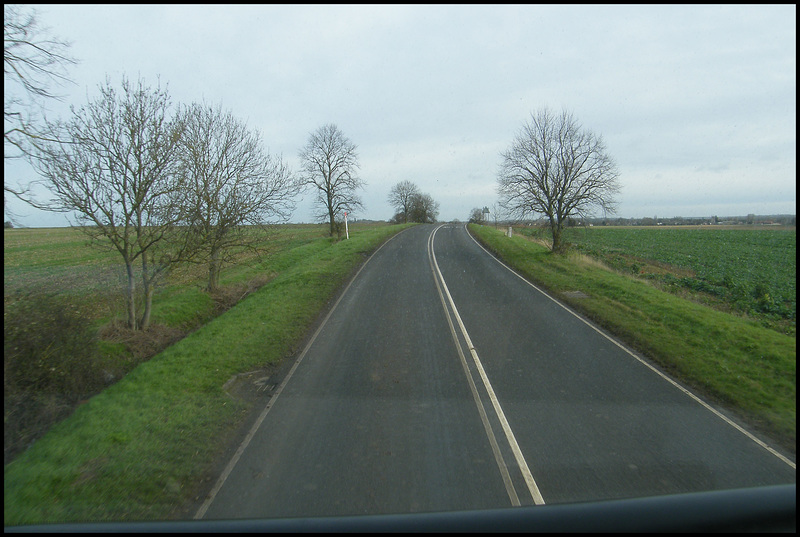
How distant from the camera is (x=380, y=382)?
691 cm

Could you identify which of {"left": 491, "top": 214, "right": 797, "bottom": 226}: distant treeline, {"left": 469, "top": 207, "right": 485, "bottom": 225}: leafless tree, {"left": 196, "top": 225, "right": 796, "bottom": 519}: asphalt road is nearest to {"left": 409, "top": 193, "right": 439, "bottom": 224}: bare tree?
{"left": 469, "top": 207, "right": 485, "bottom": 225}: leafless tree

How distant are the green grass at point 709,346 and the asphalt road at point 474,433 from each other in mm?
462

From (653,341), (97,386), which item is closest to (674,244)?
(653,341)

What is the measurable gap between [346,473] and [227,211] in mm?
13096

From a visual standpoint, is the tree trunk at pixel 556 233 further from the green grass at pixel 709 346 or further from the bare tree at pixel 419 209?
the bare tree at pixel 419 209

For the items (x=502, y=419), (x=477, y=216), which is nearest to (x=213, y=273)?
(x=502, y=419)

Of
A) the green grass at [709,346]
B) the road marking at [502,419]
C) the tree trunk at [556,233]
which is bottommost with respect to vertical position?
the road marking at [502,419]

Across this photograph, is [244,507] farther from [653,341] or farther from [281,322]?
[653,341]

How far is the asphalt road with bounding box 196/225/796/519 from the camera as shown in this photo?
3.95m

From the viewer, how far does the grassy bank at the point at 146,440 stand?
3.78 metres

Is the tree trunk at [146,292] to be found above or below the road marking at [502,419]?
above

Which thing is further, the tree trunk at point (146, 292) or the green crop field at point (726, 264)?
the tree trunk at point (146, 292)

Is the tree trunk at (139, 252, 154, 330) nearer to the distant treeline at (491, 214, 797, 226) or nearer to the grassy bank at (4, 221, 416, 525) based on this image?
the grassy bank at (4, 221, 416, 525)

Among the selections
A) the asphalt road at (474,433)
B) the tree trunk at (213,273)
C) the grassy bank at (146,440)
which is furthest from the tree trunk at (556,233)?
the grassy bank at (146,440)
